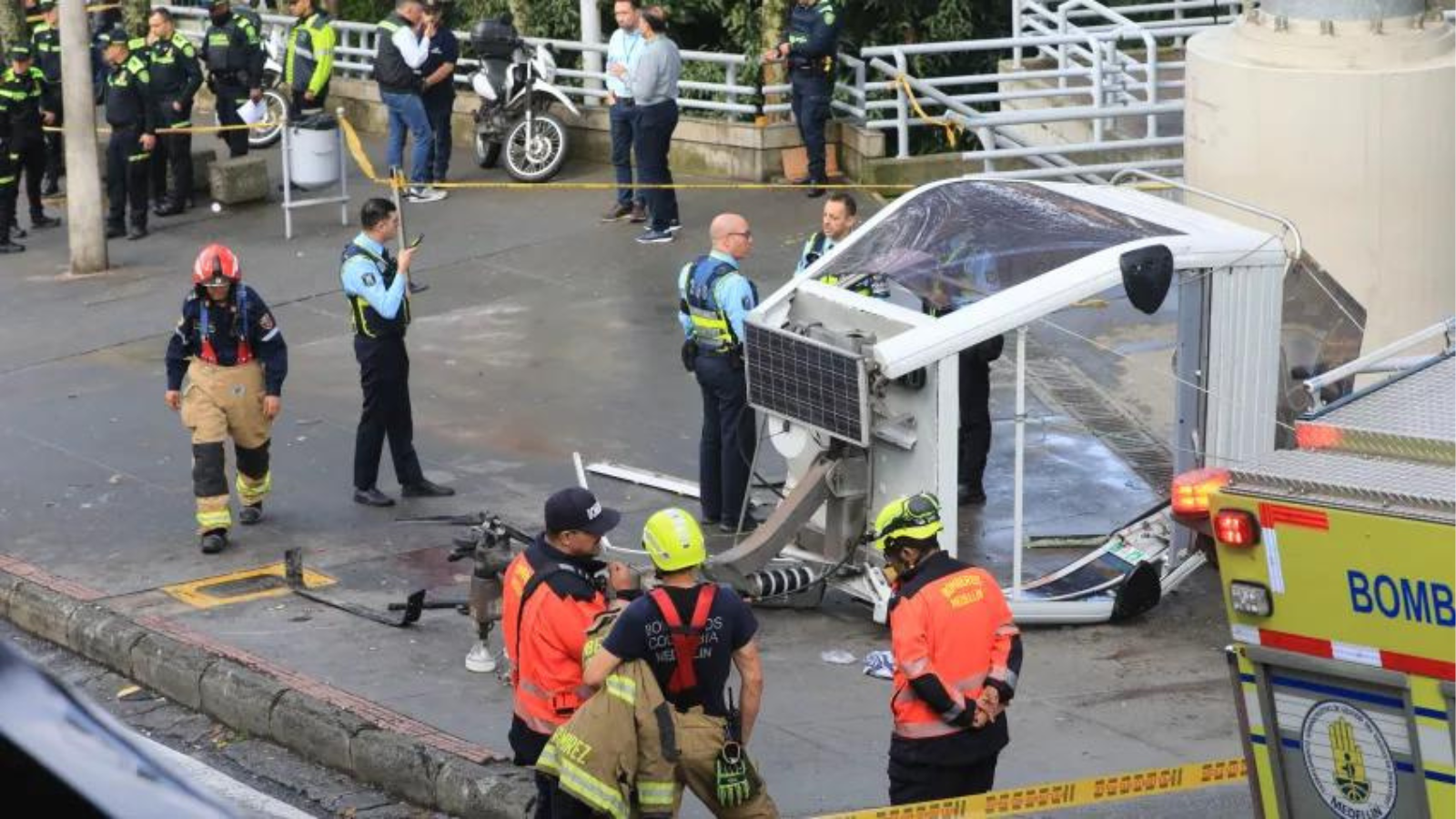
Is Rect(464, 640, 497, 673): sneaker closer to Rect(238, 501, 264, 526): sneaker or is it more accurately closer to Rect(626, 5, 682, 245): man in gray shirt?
Rect(238, 501, 264, 526): sneaker

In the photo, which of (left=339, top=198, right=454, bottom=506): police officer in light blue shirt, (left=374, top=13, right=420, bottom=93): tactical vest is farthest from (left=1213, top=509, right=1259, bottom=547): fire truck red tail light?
(left=374, top=13, right=420, bottom=93): tactical vest

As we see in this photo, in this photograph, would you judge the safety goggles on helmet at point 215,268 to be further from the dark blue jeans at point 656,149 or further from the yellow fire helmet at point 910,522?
the dark blue jeans at point 656,149

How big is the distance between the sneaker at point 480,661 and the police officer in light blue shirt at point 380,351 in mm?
2609

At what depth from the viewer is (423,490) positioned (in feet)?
38.9

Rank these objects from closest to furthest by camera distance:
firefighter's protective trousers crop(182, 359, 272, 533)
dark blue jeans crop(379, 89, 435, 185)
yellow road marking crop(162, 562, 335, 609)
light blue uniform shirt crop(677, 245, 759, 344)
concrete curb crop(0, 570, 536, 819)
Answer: concrete curb crop(0, 570, 536, 819), yellow road marking crop(162, 562, 335, 609), light blue uniform shirt crop(677, 245, 759, 344), firefighter's protective trousers crop(182, 359, 272, 533), dark blue jeans crop(379, 89, 435, 185)

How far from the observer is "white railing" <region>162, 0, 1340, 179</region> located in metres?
17.3

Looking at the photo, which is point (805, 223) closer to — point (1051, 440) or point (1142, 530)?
point (1051, 440)

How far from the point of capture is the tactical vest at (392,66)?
18609mm

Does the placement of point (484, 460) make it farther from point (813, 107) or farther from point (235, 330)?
point (813, 107)

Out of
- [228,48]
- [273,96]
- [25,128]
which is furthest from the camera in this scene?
[273,96]

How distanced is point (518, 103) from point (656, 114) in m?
2.25

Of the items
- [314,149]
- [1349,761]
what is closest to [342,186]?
[314,149]

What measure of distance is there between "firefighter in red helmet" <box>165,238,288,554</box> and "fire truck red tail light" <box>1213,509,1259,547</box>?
6606mm

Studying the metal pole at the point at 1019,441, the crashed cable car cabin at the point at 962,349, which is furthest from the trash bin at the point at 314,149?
the metal pole at the point at 1019,441
